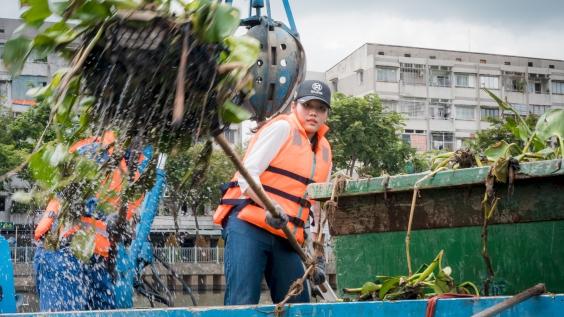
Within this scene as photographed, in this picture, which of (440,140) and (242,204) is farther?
(440,140)

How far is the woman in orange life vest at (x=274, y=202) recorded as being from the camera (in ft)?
12.0

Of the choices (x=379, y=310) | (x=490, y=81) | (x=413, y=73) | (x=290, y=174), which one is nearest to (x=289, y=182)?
(x=290, y=174)

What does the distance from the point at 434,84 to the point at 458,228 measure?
A: 138 feet

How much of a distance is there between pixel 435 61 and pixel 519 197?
42.4 meters

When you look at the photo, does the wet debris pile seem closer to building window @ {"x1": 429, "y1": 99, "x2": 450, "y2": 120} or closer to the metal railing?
the metal railing

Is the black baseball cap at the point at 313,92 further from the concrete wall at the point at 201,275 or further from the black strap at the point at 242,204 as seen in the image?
the concrete wall at the point at 201,275

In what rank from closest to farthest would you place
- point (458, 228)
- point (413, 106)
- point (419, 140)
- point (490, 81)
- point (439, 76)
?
point (458, 228)
point (419, 140)
point (413, 106)
point (439, 76)
point (490, 81)

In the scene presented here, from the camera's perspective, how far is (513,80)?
4709 cm

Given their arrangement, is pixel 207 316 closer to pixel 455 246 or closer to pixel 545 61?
pixel 455 246

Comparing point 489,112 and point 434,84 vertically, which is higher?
point 434,84

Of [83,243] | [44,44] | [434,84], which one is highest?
[434,84]

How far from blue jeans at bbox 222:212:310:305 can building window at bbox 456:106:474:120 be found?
41906 mm

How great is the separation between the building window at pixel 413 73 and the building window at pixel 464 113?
280 cm

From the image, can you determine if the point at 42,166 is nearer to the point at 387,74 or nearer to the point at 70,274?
the point at 70,274
